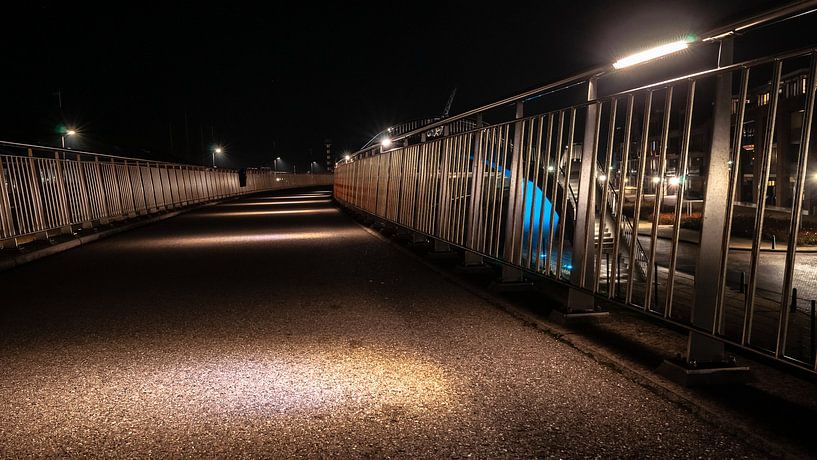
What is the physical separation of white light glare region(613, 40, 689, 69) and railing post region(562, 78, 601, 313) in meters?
0.44

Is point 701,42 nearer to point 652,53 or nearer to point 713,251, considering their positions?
point 652,53

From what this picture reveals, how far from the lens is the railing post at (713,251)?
10.6ft

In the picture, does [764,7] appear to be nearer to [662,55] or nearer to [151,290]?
[662,55]

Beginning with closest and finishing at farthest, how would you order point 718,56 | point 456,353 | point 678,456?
point 678,456, point 718,56, point 456,353

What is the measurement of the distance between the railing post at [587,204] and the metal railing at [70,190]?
917 centimetres

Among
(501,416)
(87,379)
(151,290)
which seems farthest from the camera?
(151,290)

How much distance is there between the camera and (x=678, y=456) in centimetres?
247

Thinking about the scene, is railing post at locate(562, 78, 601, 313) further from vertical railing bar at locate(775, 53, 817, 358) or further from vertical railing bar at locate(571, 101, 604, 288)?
vertical railing bar at locate(775, 53, 817, 358)

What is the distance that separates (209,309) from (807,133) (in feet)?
16.4

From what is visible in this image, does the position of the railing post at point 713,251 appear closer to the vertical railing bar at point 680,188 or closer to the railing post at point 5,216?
the vertical railing bar at point 680,188

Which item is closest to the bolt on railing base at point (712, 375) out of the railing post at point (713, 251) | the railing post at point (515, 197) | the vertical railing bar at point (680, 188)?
the railing post at point (713, 251)

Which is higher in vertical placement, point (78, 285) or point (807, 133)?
point (807, 133)

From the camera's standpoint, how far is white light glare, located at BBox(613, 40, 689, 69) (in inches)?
136

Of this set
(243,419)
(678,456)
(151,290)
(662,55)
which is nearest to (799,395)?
(678,456)
